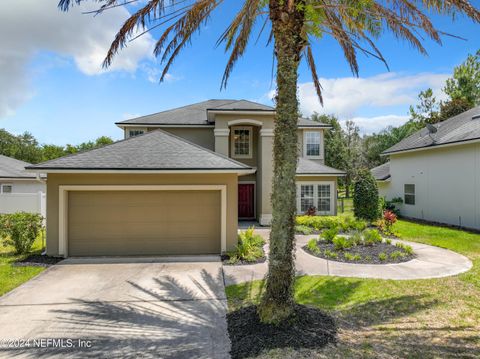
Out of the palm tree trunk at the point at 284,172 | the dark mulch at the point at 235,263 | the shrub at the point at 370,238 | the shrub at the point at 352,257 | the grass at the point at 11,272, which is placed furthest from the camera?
the shrub at the point at 370,238

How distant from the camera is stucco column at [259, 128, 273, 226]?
51.6 ft

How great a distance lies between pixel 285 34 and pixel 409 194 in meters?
18.9

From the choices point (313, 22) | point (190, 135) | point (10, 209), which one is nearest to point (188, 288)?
→ point (313, 22)

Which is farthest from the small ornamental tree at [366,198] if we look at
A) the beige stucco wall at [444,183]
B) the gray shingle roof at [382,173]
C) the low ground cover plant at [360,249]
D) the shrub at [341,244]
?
the gray shingle roof at [382,173]

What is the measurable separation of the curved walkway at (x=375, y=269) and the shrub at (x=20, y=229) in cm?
691

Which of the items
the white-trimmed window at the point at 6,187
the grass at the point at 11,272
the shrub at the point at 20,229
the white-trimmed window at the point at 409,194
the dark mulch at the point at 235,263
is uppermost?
the white-trimmed window at the point at 6,187

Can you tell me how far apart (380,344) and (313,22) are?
5396 millimetres

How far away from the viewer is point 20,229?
31.7 feet

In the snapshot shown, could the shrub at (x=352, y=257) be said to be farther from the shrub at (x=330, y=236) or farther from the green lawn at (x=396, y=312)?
the green lawn at (x=396, y=312)

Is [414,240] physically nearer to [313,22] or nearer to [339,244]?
[339,244]

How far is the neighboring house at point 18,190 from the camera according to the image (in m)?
17.4

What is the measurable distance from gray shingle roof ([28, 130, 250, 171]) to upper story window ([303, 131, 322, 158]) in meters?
12.1

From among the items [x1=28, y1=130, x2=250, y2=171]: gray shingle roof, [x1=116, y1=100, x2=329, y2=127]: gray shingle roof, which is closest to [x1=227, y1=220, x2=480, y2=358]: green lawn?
[x1=28, y1=130, x2=250, y2=171]: gray shingle roof

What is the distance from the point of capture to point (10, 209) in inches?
691
